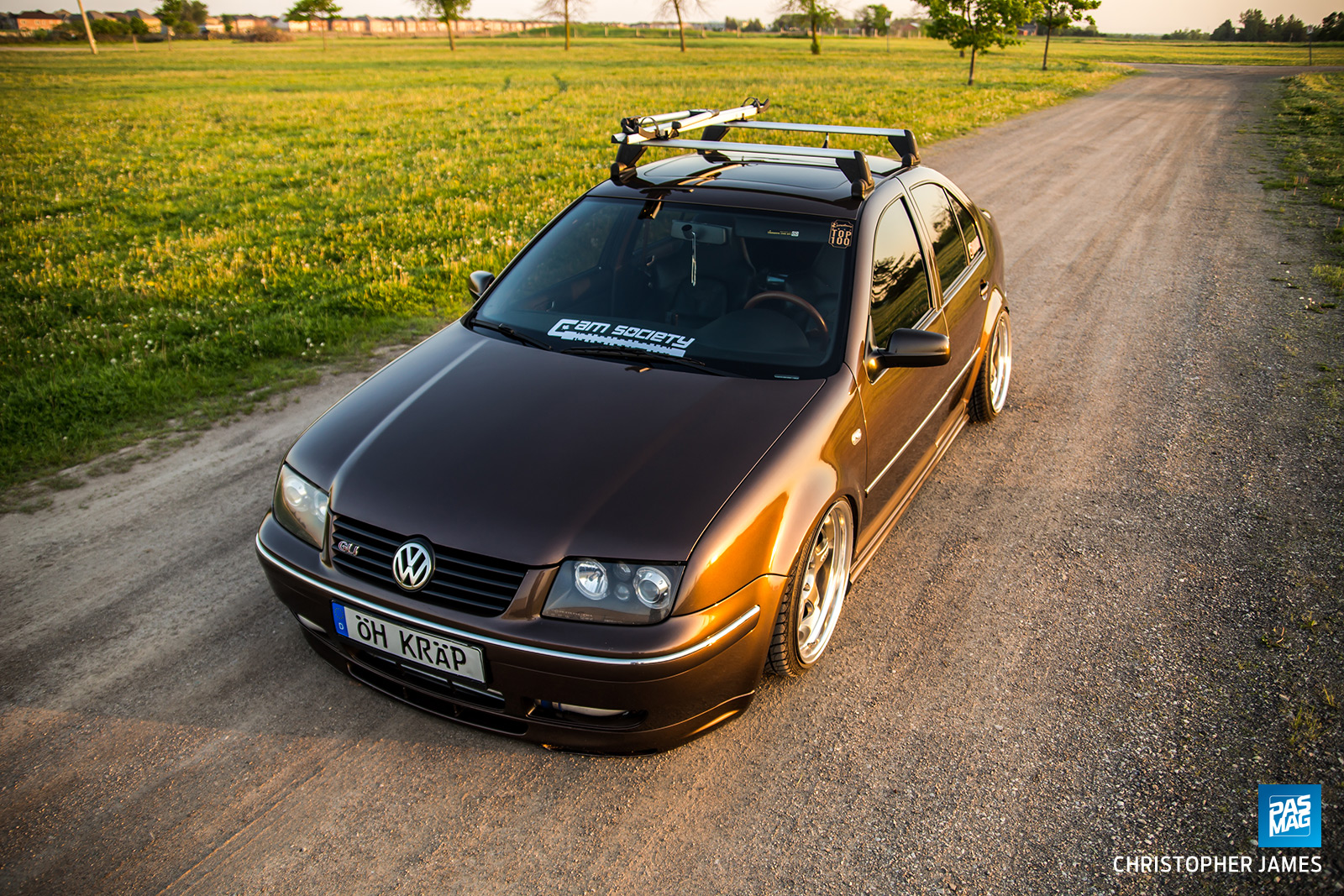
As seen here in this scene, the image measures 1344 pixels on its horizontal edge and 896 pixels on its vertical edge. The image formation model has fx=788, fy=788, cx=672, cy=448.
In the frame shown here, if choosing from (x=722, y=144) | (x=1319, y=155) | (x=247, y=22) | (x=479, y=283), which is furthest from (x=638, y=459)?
(x=247, y=22)

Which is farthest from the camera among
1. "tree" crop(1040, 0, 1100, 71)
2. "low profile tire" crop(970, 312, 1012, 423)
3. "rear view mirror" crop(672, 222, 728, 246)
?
"tree" crop(1040, 0, 1100, 71)

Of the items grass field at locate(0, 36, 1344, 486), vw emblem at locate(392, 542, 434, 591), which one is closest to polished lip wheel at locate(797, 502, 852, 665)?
vw emblem at locate(392, 542, 434, 591)

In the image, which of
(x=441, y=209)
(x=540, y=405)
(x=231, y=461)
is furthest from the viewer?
(x=441, y=209)

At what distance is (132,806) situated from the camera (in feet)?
8.22

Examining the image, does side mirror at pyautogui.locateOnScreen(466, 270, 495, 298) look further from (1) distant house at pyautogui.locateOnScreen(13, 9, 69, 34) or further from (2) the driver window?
(1) distant house at pyautogui.locateOnScreen(13, 9, 69, 34)

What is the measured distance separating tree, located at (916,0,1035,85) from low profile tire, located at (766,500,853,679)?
109ft

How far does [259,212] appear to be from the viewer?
444 inches

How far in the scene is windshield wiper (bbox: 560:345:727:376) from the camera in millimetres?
3113

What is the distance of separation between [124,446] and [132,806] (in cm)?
318

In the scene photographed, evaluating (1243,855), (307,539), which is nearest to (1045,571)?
(1243,855)

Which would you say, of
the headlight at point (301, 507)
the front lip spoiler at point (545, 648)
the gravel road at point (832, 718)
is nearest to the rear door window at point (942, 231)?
the gravel road at point (832, 718)

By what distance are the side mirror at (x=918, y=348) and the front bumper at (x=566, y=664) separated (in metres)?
1.17

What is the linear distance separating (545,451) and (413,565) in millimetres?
571

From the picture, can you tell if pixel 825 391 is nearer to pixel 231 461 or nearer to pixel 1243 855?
pixel 1243 855
